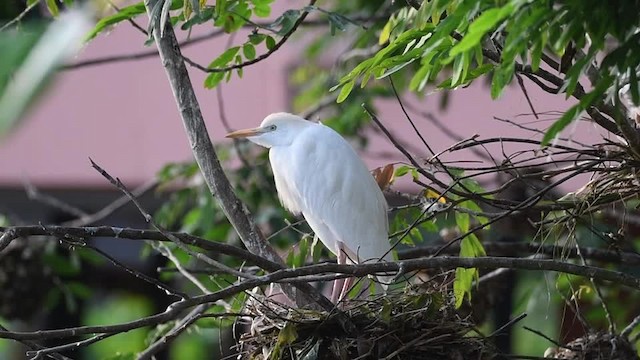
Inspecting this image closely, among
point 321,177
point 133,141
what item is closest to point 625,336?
point 321,177

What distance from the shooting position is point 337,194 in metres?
2.84

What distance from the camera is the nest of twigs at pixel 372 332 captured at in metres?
1.87

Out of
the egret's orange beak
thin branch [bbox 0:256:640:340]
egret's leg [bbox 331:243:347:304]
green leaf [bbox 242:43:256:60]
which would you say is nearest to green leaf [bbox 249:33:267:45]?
green leaf [bbox 242:43:256:60]

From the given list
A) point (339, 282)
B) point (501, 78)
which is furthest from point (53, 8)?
point (501, 78)

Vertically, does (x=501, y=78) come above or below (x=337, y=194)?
above

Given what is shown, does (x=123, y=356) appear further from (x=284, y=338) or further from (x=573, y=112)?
(x=573, y=112)

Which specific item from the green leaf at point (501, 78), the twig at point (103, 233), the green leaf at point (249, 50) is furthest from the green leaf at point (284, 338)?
the green leaf at point (249, 50)

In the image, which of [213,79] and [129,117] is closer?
[213,79]

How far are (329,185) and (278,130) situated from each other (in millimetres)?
233

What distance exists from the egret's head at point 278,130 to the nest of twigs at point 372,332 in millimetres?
998

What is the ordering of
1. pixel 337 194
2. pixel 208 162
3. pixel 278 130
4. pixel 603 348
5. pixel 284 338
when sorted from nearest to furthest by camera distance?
1. pixel 284 338
2. pixel 208 162
3. pixel 603 348
4. pixel 337 194
5. pixel 278 130

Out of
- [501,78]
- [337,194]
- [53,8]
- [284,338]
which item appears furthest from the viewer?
[337,194]

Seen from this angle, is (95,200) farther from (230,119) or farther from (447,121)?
(447,121)

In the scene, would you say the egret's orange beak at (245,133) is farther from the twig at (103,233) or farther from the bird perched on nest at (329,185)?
the twig at (103,233)
